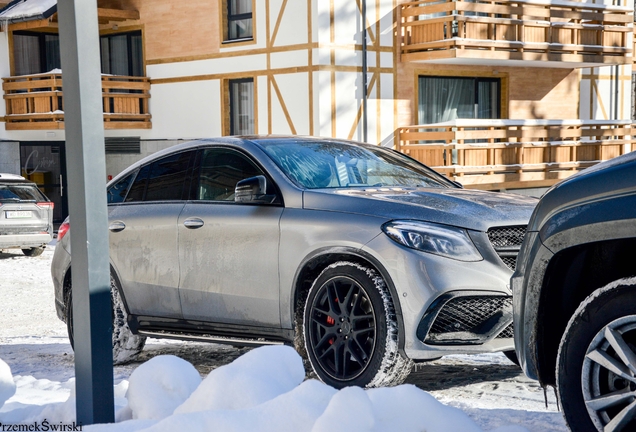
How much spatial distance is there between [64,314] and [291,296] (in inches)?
91.8

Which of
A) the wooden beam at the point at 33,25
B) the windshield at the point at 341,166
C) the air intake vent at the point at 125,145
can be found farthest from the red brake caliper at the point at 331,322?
the wooden beam at the point at 33,25

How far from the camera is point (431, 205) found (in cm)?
577

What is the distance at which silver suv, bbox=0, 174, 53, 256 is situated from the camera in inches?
667

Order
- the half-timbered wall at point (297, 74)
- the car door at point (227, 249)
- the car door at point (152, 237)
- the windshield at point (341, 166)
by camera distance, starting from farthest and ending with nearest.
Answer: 1. the half-timbered wall at point (297, 74)
2. the car door at point (152, 237)
3. the windshield at point (341, 166)
4. the car door at point (227, 249)

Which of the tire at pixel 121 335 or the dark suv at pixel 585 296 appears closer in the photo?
the dark suv at pixel 585 296

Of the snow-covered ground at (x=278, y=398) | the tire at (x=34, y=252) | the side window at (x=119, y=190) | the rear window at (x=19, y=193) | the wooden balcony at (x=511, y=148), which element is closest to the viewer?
the snow-covered ground at (x=278, y=398)

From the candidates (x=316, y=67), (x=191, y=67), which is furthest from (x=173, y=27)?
(x=316, y=67)

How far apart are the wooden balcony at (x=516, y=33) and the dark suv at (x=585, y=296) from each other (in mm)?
17680

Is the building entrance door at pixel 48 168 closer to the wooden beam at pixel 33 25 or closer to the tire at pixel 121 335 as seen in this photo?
the wooden beam at pixel 33 25

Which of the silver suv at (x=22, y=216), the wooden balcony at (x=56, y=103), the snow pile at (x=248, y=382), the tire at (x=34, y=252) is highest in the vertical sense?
the wooden balcony at (x=56, y=103)

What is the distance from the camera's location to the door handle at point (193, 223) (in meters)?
6.67

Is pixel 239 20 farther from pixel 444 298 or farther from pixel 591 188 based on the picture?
pixel 591 188

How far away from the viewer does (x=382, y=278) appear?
18.5ft

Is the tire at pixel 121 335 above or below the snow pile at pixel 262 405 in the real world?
below
